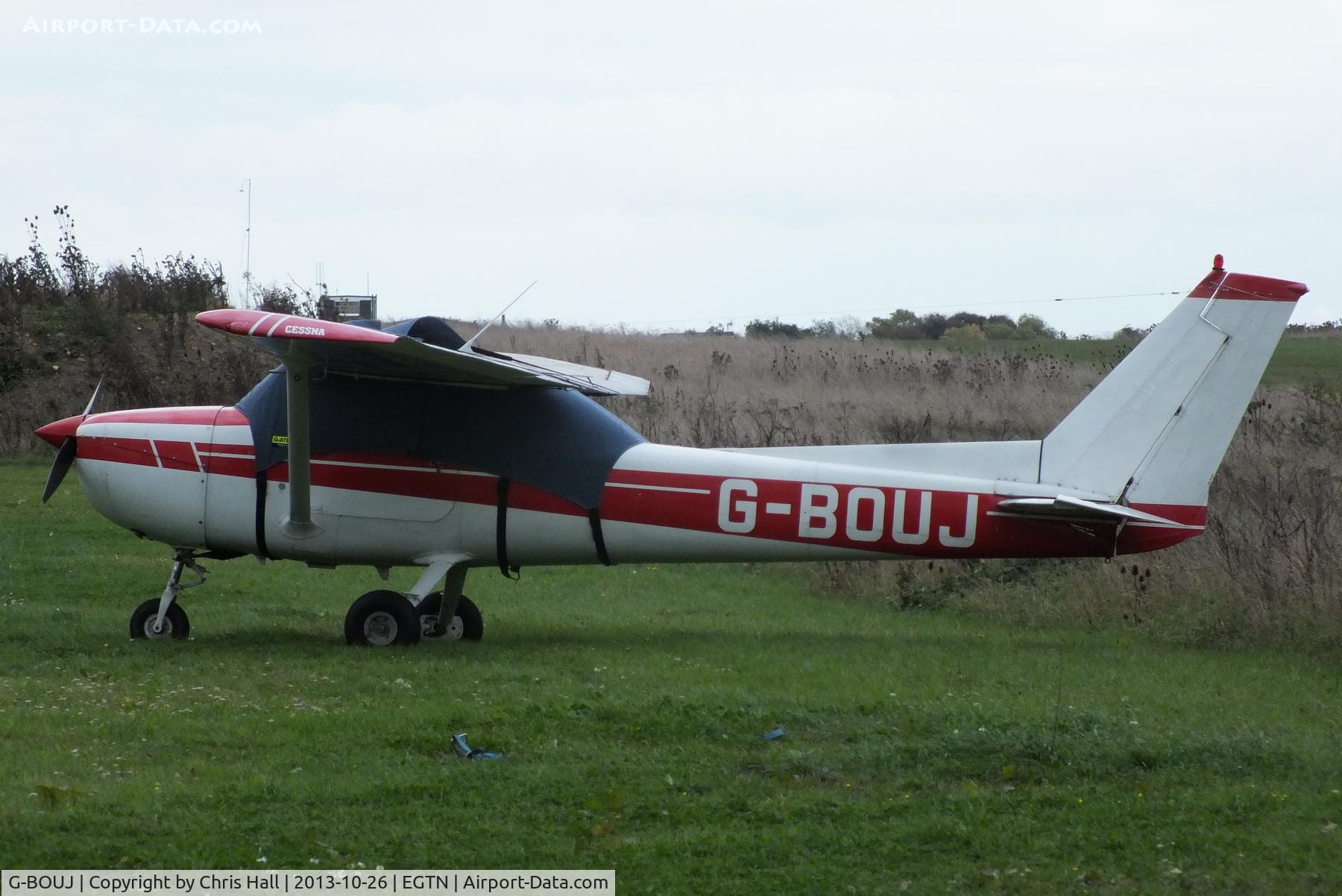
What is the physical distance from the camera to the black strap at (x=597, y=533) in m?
10.6

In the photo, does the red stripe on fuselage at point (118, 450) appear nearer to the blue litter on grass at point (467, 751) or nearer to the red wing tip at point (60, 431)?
the red wing tip at point (60, 431)

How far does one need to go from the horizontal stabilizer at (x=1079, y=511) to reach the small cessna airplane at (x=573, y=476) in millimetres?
18

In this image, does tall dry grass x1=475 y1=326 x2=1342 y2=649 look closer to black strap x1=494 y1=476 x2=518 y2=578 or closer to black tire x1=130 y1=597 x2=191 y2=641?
→ black strap x1=494 y1=476 x2=518 y2=578

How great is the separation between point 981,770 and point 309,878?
324cm

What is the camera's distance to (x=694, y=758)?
6.82m

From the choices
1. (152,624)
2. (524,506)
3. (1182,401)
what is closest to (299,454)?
(524,506)

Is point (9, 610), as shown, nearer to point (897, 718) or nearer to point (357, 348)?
point (357, 348)

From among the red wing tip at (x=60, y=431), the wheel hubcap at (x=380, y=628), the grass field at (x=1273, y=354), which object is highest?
the grass field at (x=1273, y=354)

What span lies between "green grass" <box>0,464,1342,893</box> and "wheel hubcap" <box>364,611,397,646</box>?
274 millimetres

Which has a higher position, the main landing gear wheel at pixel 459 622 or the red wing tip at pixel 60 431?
the red wing tip at pixel 60 431

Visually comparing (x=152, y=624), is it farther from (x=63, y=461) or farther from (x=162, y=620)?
(x=63, y=461)

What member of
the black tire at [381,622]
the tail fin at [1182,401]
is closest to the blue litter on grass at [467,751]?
the black tire at [381,622]

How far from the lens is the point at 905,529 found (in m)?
10.2

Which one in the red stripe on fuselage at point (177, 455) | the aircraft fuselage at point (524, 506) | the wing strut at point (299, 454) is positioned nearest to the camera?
the wing strut at point (299, 454)
